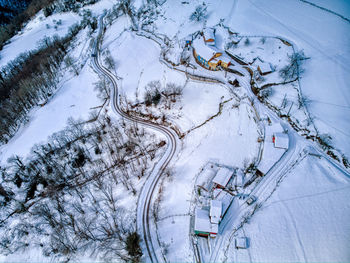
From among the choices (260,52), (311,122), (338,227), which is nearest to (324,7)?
(260,52)

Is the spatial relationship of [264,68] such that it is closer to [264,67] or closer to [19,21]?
[264,67]

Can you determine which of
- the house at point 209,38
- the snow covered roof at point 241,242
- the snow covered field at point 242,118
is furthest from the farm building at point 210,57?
the snow covered roof at point 241,242

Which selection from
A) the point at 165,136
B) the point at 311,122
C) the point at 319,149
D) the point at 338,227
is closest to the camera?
the point at 338,227

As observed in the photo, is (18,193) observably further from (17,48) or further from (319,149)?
(17,48)

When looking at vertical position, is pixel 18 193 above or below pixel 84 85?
below

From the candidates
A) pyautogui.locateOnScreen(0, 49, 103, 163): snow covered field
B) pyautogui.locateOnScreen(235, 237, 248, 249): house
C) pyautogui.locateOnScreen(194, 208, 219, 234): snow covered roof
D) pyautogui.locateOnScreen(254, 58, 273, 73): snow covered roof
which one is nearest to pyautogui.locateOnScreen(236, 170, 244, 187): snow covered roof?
pyautogui.locateOnScreen(194, 208, 219, 234): snow covered roof

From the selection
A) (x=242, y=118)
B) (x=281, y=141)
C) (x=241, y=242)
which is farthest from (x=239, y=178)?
(x=242, y=118)

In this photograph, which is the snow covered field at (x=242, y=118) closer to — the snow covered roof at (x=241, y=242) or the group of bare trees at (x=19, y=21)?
the snow covered roof at (x=241, y=242)
